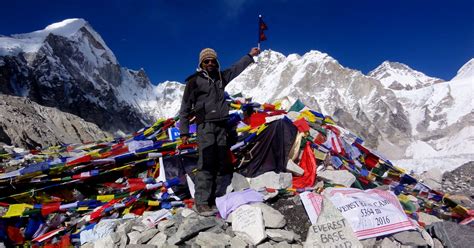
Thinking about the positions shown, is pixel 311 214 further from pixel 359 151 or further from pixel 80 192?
pixel 80 192

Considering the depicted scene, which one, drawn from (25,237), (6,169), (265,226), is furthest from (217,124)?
(6,169)

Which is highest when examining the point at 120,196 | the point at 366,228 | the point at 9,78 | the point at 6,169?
the point at 9,78

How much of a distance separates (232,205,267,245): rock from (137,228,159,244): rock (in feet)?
3.17

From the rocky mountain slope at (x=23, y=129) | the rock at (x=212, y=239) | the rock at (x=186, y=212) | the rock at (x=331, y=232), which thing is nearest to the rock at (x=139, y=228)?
the rock at (x=186, y=212)

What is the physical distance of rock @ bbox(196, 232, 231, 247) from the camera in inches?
152

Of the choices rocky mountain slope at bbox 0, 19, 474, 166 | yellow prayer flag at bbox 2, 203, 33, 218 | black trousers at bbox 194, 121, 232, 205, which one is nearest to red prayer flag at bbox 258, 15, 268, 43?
black trousers at bbox 194, 121, 232, 205

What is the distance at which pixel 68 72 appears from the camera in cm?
10362

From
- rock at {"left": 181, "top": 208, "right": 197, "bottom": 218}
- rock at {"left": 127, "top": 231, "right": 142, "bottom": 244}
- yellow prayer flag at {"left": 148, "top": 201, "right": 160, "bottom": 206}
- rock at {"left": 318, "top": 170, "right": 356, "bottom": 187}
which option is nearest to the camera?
rock at {"left": 127, "top": 231, "right": 142, "bottom": 244}

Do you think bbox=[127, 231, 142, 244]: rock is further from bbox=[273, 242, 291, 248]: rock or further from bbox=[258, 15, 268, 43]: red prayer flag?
bbox=[258, 15, 268, 43]: red prayer flag

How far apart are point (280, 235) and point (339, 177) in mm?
2030

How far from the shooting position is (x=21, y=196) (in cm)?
518

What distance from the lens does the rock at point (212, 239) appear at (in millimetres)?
3872

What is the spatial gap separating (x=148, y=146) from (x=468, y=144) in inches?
2278

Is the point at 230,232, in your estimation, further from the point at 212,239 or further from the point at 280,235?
the point at 280,235
